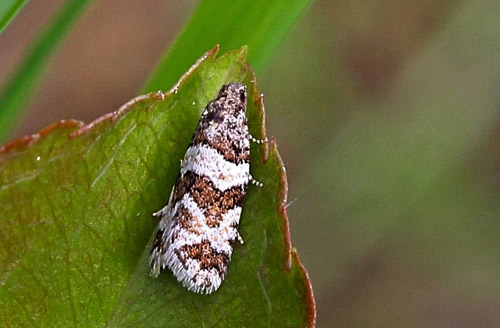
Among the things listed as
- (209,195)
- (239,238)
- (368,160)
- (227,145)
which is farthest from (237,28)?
(368,160)

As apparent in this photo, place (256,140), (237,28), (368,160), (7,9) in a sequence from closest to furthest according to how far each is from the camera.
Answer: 1. (7,9)
2. (256,140)
3. (237,28)
4. (368,160)

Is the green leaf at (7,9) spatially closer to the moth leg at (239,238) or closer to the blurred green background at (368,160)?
the moth leg at (239,238)

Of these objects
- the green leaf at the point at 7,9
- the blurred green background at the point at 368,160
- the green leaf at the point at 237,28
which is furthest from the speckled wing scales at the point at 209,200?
the blurred green background at the point at 368,160

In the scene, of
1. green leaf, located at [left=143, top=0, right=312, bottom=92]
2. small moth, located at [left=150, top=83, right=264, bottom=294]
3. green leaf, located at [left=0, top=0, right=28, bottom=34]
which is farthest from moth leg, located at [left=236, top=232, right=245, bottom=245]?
green leaf, located at [left=0, top=0, right=28, bottom=34]

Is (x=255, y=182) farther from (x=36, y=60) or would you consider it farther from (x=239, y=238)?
(x=36, y=60)

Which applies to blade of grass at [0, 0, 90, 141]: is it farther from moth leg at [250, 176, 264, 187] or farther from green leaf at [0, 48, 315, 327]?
moth leg at [250, 176, 264, 187]
